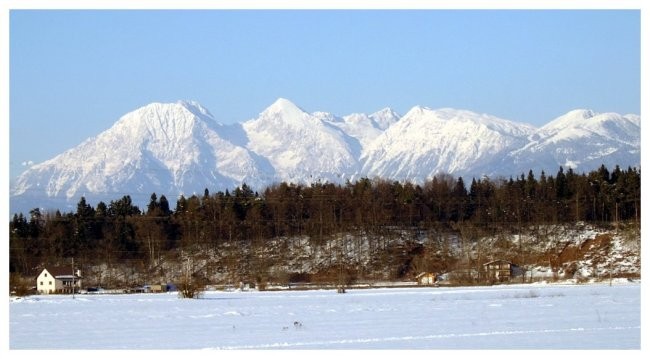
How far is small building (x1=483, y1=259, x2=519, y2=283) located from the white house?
32.4m

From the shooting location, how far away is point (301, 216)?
10512 centimetres

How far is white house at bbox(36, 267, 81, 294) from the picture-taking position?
270 feet

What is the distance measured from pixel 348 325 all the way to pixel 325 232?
6920 cm

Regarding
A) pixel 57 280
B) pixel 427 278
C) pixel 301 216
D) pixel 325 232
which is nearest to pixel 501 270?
pixel 427 278

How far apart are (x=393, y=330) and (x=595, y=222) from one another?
232 ft

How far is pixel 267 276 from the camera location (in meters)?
86.6

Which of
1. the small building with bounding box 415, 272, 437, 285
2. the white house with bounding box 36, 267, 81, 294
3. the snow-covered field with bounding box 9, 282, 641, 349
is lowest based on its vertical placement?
the white house with bounding box 36, 267, 81, 294

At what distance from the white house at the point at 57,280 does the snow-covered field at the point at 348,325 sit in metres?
41.6

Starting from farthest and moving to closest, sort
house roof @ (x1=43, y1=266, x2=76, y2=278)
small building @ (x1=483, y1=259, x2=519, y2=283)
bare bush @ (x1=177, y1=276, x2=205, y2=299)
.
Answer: house roof @ (x1=43, y1=266, x2=76, y2=278) < small building @ (x1=483, y1=259, x2=519, y2=283) < bare bush @ (x1=177, y1=276, x2=205, y2=299)

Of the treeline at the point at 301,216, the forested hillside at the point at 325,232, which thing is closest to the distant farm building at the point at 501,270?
the forested hillside at the point at 325,232

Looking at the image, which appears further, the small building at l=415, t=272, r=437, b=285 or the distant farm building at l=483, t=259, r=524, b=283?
the distant farm building at l=483, t=259, r=524, b=283

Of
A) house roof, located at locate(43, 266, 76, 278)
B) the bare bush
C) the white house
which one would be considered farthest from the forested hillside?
the bare bush

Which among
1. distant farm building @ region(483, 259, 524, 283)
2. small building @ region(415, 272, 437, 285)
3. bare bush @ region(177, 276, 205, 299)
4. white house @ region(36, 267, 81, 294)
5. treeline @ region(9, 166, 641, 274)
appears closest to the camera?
bare bush @ region(177, 276, 205, 299)

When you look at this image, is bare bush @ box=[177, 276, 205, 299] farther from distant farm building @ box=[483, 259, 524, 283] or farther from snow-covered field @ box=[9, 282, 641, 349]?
distant farm building @ box=[483, 259, 524, 283]
